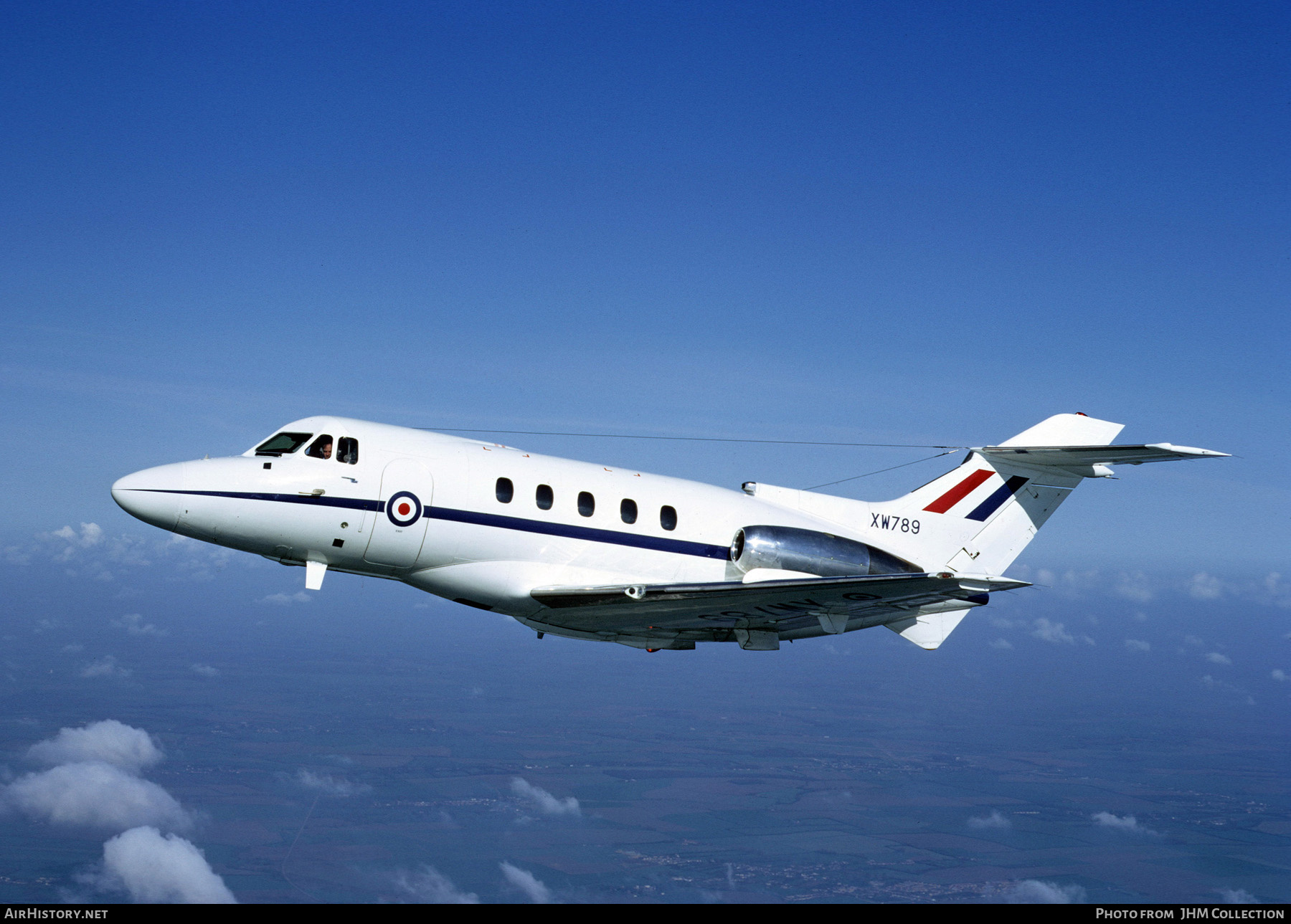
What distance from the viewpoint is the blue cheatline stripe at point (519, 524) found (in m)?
17.1

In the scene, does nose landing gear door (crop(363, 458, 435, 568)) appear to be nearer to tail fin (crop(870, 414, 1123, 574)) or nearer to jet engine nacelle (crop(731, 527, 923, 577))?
jet engine nacelle (crop(731, 527, 923, 577))

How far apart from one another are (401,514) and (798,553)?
855cm

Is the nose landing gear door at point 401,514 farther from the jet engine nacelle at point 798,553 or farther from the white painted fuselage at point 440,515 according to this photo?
the jet engine nacelle at point 798,553

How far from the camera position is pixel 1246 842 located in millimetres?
164000

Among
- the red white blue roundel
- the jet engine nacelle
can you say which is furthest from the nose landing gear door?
the jet engine nacelle

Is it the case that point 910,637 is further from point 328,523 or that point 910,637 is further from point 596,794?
point 596,794

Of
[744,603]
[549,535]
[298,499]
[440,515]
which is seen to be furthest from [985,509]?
[298,499]

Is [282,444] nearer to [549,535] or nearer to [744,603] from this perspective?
[549,535]

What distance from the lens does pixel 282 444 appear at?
1781 cm

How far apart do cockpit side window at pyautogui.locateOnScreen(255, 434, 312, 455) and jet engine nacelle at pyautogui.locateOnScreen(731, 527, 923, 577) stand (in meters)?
9.02

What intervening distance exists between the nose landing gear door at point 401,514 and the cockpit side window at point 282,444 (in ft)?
5.18

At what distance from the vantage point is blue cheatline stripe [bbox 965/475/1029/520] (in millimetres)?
23547
